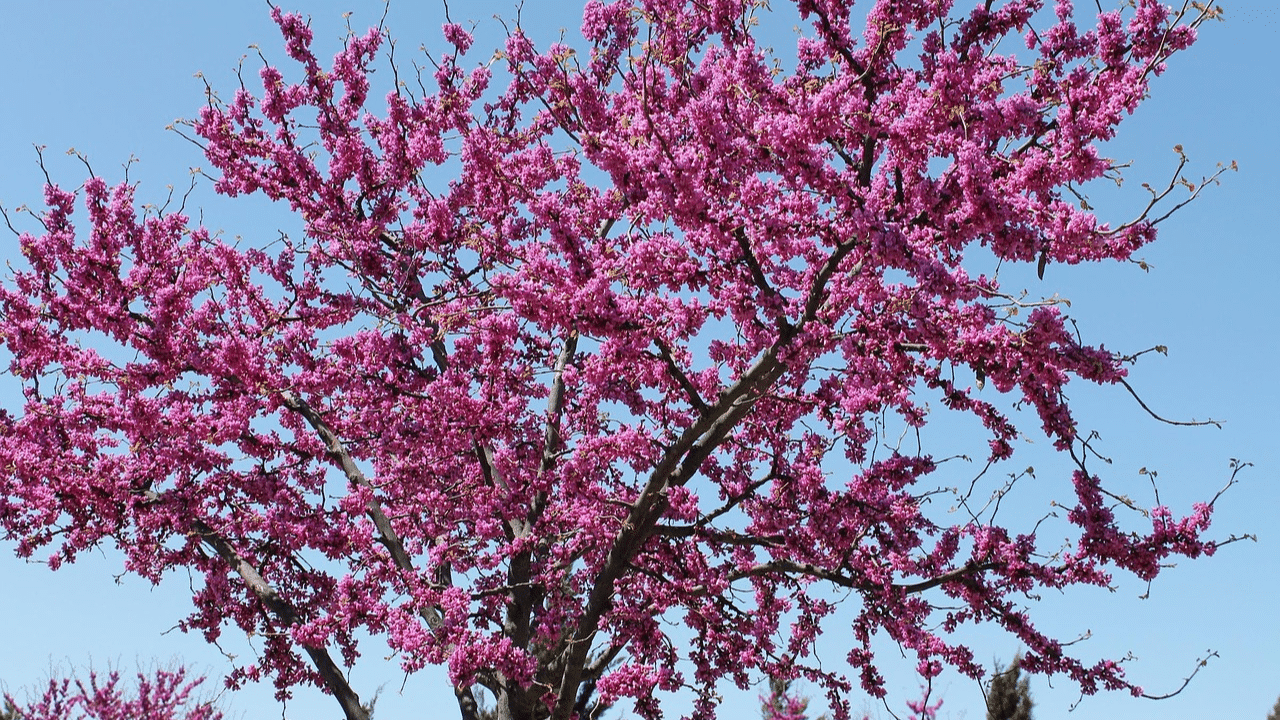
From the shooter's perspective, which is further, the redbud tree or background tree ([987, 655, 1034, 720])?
background tree ([987, 655, 1034, 720])

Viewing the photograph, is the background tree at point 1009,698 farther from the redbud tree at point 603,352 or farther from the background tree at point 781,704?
the redbud tree at point 603,352

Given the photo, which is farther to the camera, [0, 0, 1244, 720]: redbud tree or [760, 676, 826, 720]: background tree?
[760, 676, 826, 720]: background tree

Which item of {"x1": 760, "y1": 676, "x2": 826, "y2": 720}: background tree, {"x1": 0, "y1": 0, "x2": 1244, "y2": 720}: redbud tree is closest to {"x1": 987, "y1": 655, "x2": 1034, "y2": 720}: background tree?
{"x1": 760, "y1": 676, "x2": 826, "y2": 720}: background tree

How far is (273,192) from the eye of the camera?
12547 mm

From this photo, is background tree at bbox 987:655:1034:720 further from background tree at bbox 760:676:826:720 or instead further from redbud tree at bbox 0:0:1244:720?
redbud tree at bbox 0:0:1244:720

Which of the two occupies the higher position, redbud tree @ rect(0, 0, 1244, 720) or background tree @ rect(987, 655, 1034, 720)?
background tree @ rect(987, 655, 1034, 720)

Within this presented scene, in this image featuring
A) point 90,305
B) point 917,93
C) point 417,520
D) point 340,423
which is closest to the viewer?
point 917,93

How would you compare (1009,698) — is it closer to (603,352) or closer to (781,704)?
(781,704)

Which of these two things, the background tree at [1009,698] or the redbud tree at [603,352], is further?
the background tree at [1009,698]

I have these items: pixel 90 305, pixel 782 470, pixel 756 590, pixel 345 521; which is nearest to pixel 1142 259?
pixel 782 470

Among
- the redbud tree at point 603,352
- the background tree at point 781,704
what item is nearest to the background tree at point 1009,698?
the background tree at point 781,704

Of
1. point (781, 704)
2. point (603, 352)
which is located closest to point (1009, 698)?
point (781, 704)

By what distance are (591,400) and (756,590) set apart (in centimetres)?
292

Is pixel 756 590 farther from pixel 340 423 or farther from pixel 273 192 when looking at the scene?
pixel 273 192
